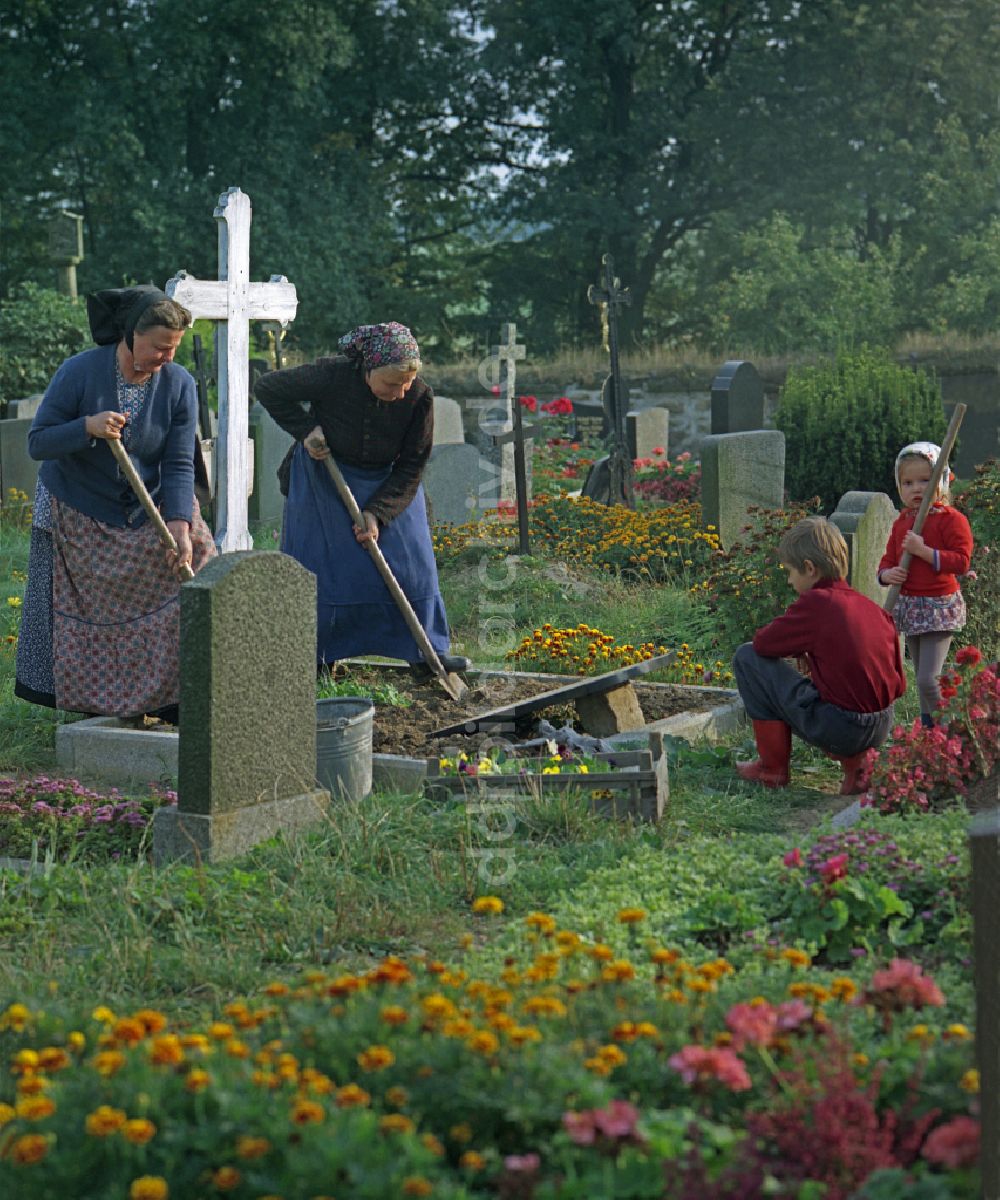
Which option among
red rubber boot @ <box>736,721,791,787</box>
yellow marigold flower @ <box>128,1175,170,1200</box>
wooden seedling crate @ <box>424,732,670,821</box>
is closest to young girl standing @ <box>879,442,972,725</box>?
red rubber boot @ <box>736,721,791,787</box>

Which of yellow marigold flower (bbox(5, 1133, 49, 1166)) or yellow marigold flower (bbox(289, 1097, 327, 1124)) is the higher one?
yellow marigold flower (bbox(289, 1097, 327, 1124))

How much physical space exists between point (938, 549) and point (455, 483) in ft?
19.5

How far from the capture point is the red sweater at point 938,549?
256 inches

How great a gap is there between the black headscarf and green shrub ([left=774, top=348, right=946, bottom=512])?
25.4 feet

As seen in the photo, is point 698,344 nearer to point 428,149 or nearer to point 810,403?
point 428,149

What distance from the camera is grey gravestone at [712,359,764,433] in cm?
1255

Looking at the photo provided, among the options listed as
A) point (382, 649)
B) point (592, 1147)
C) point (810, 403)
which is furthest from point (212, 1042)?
point (810, 403)

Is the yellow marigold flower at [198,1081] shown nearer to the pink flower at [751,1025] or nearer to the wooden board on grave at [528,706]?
the pink flower at [751,1025]

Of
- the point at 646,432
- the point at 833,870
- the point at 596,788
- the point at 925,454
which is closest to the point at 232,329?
the point at 925,454

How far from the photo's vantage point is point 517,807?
521 cm

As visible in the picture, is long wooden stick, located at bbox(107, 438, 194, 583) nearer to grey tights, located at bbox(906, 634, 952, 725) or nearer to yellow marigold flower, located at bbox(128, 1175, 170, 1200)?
grey tights, located at bbox(906, 634, 952, 725)

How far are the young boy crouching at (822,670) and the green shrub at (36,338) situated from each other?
15.0 m

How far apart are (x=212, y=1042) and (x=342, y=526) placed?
4.17 m

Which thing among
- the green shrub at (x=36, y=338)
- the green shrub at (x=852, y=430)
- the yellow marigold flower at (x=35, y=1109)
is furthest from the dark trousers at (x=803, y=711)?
the green shrub at (x=36, y=338)
